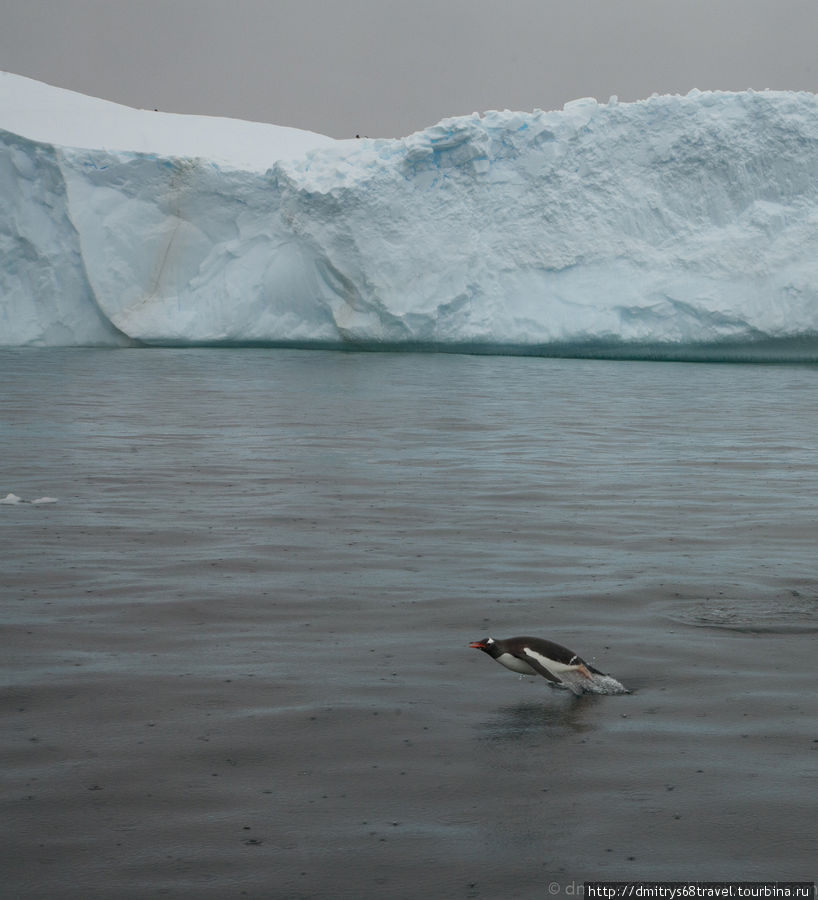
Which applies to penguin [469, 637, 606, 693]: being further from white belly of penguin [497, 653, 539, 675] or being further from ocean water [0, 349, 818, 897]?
ocean water [0, 349, 818, 897]

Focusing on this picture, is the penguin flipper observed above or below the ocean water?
above

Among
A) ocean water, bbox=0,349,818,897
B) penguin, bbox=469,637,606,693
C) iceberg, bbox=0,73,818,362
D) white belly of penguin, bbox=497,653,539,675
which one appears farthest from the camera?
iceberg, bbox=0,73,818,362

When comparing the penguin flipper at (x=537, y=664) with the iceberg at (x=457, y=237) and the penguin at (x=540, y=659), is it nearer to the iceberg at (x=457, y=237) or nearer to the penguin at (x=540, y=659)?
the penguin at (x=540, y=659)

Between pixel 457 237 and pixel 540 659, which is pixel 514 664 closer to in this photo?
pixel 540 659

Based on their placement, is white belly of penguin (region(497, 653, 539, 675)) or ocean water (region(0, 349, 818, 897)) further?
white belly of penguin (region(497, 653, 539, 675))

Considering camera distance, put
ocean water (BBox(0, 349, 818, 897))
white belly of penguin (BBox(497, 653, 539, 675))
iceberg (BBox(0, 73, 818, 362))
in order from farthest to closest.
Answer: iceberg (BBox(0, 73, 818, 362))
white belly of penguin (BBox(497, 653, 539, 675))
ocean water (BBox(0, 349, 818, 897))

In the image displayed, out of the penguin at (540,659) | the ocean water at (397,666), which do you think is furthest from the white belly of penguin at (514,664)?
the ocean water at (397,666)

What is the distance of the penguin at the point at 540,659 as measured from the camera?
434cm

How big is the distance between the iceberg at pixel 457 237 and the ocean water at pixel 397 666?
1632 centimetres

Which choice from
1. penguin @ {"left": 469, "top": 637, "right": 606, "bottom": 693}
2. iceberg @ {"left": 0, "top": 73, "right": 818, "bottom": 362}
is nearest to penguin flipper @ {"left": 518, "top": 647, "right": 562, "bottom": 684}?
penguin @ {"left": 469, "top": 637, "right": 606, "bottom": 693}

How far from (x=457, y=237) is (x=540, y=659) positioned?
79.5 ft

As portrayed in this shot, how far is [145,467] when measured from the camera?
10250mm

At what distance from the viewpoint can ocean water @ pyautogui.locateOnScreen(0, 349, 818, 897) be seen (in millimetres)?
3162

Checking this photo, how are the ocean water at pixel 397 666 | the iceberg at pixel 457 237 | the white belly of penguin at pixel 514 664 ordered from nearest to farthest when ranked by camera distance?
the ocean water at pixel 397 666
the white belly of penguin at pixel 514 664
the iceberg at pixel 457 237
